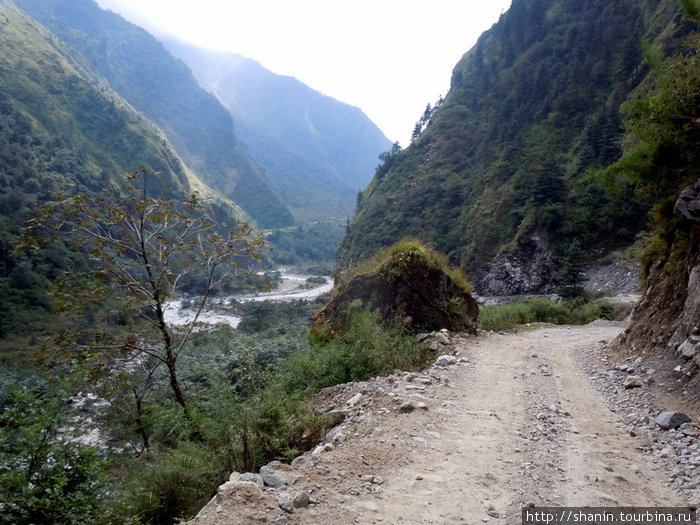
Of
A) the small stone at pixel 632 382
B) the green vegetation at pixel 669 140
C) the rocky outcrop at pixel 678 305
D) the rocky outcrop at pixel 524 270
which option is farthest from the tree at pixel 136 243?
the rocky outcrop at pixel 524 270

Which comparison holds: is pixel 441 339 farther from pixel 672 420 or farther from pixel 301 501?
pixel 301 501

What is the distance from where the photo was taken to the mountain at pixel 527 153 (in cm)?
3978

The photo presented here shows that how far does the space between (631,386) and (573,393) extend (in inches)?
33.1

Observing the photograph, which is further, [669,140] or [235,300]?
[235,300]

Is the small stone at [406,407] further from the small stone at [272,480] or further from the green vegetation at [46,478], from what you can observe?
the green vegetation at [46,478]

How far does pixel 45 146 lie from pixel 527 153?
281 ft

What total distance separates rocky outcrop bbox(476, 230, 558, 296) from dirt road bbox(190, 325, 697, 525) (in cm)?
3543

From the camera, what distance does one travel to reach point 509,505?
123 inches

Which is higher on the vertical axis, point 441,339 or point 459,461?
point 459,461

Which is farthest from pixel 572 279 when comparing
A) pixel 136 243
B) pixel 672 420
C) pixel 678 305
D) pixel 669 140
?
pixel 136 243

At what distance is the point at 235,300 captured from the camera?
53.0 m

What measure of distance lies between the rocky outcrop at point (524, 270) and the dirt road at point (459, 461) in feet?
116

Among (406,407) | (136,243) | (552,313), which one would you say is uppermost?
(136,243)

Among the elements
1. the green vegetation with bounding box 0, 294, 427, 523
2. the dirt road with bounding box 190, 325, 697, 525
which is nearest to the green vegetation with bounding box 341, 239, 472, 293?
the green vegetation with bounding box 0, 294, 427, 523
